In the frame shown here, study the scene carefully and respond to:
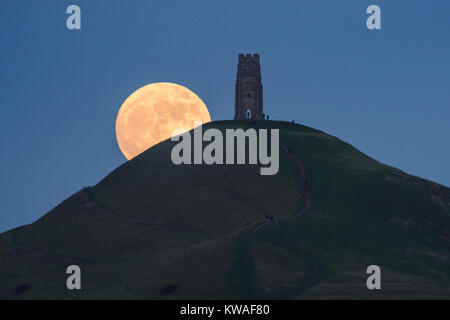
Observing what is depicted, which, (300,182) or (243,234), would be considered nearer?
(243,234)

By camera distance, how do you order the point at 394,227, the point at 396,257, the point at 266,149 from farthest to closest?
the point at 266,149
the point at 394,227
the point at 396,257

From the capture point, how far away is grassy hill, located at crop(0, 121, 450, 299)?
117250 millimetres

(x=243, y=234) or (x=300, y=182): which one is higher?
(x=300, y=182)

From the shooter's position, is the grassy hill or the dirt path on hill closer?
the grassy hill

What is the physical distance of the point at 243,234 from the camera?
12988 cm

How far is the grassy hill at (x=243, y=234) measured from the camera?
117250mm

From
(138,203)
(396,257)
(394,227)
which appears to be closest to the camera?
(396,257)

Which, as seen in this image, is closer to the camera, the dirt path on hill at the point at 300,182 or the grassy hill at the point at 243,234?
the grassy hill at the point at 243,234
